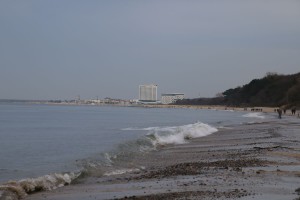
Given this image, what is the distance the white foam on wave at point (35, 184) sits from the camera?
1225cm

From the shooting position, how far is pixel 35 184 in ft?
43.5

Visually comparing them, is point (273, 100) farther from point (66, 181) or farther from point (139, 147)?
point (66, 181)

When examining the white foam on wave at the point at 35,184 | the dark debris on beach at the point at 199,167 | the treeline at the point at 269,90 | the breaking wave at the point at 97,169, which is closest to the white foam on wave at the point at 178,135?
the breaking wave at the point at 97,169

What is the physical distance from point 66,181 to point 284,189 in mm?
6682

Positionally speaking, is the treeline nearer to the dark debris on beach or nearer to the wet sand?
the dark debris on beach

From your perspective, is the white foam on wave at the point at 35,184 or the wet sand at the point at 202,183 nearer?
the wet sand at the point at 202,183

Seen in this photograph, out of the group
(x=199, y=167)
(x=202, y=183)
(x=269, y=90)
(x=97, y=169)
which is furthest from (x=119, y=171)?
(x=269, y=90)

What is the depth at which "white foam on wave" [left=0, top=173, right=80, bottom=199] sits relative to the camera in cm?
1225

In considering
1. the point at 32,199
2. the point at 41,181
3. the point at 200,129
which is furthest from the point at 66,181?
the point at 200,129

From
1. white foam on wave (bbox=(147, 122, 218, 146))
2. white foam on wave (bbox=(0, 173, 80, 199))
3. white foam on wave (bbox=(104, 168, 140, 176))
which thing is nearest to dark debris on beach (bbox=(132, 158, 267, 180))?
white foam on wave (bbox=(104, 168, 140, 176))

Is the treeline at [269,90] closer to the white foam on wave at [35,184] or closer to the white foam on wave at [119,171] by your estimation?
the white foam on wave at [119,171]

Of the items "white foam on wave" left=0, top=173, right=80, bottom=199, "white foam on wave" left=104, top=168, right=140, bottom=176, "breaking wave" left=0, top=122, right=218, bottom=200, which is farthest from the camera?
"white foam on wave" left=104, top=168, right=140, bottom=176

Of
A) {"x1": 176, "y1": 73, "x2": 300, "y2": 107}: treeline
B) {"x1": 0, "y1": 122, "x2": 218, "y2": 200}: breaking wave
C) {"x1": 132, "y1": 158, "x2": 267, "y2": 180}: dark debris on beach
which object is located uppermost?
{"x1": 176, "y1": 73, "x2": 300, "y2": 107}: treeline

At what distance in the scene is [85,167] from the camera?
18000mm
